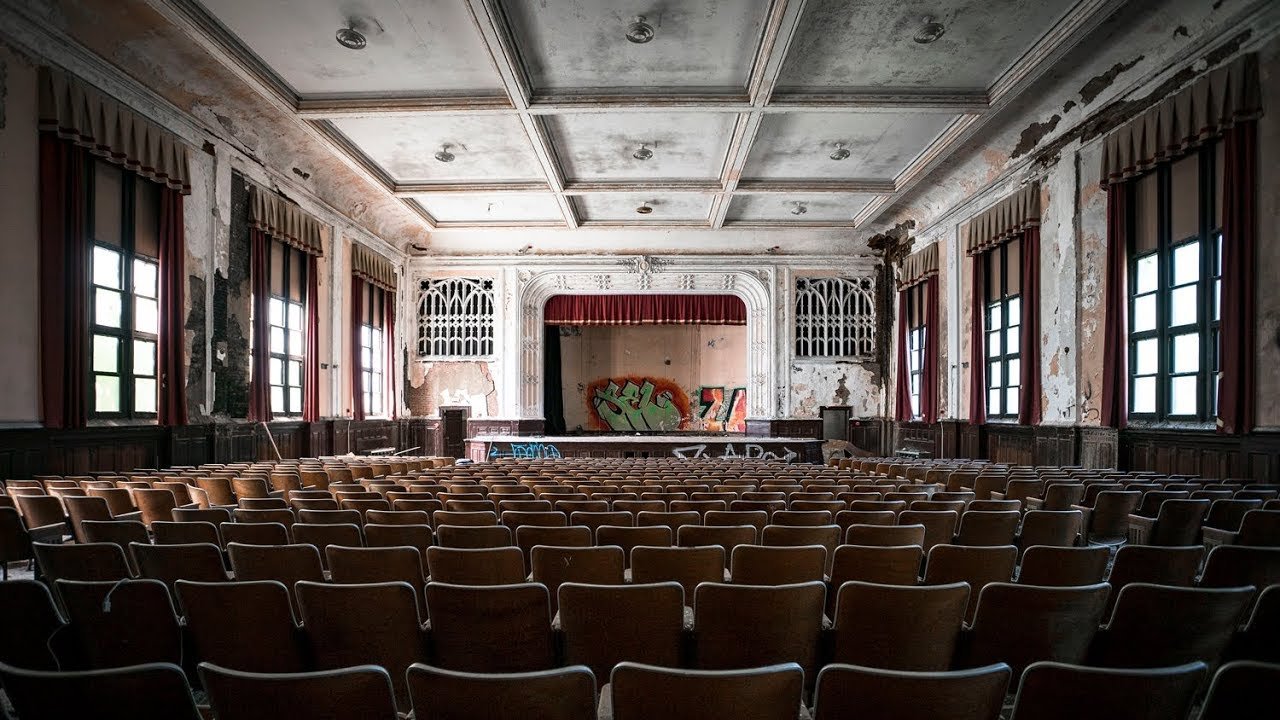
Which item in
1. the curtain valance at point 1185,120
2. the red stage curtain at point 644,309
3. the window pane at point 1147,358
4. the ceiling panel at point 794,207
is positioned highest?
the ceiling panel at point 794,207

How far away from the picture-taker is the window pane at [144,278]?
348 inches

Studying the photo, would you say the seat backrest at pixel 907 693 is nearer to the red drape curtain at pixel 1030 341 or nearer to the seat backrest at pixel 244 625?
the seat backrest at pixel 244 625

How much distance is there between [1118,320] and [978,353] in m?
3.78

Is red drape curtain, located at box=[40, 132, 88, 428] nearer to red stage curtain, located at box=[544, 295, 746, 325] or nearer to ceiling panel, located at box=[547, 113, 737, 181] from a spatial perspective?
ceiling panel, located at box=[547, 113, 737, 181]

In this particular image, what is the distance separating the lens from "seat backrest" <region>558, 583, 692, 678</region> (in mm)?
2314

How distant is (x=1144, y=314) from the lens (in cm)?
880

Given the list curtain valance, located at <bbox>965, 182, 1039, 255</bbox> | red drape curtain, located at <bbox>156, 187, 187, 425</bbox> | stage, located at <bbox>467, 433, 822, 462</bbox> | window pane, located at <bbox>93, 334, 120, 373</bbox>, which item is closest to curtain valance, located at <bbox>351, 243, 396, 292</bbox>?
stage, located at <bbox>467, 433, 822, 462</bbox>

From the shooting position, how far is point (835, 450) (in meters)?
16.3

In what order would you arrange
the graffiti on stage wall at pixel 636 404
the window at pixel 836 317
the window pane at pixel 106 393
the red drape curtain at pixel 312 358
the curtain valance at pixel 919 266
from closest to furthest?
1. the window pane at pixel 106 393
2. the red drape curtain at pixel 312 358
3. the curtain valance at pixel 919 266
4. the window at pixel 836 317
5. the graffiti on stage wall at pixel 636 404

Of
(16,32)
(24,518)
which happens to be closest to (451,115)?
(16,32)

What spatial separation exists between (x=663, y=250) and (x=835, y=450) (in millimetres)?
6641

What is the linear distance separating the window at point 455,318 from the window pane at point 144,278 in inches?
351

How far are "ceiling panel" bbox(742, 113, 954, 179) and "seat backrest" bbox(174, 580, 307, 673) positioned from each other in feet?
32.8

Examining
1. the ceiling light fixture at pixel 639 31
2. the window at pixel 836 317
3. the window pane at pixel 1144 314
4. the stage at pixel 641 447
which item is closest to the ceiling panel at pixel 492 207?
the stage at pixel 641 447
